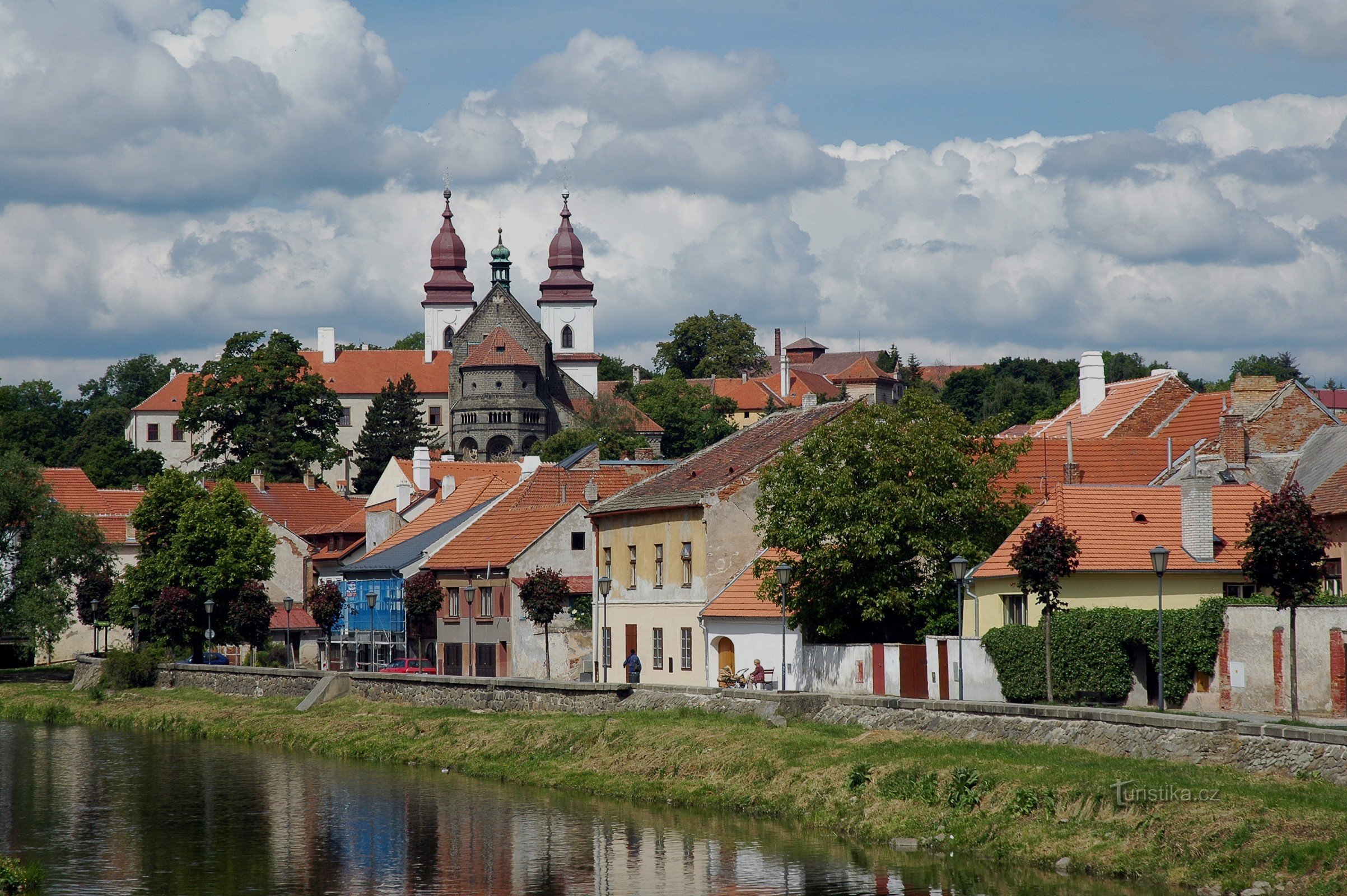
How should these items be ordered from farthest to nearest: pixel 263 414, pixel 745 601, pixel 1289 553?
pixel 263 414, pixel 745 601, pixel 1289 553

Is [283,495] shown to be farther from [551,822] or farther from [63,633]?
[551,822]

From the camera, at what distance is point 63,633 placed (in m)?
76.4

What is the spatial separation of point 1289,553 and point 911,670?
10680mm

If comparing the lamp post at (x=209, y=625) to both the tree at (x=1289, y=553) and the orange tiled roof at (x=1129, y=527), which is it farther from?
the tree at (x=1289, y=553)

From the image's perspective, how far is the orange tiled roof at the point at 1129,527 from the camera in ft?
113

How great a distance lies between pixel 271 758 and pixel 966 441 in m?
19.6

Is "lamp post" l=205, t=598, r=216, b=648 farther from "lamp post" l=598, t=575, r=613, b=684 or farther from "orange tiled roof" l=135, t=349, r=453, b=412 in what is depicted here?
"orange tiled roof" l=135, t=349, r=453, b=412

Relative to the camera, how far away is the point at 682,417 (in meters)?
133

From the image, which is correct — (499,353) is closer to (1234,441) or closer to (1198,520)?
(1234,441)

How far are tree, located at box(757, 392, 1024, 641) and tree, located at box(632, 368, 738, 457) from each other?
91316mm

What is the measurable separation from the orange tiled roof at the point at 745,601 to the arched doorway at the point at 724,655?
31.9 inches

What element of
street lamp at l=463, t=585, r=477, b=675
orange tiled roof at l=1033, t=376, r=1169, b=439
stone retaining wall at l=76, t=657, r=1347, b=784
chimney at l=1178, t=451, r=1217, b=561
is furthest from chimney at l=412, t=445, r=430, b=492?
chimney at l=1178, t=451, r=1217, b=561
